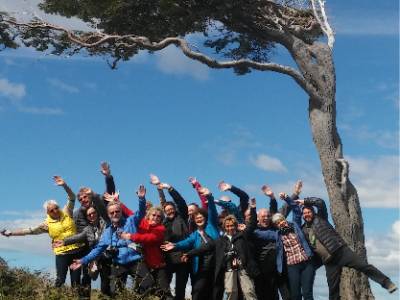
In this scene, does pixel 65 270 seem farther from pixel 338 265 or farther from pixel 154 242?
pixel 338 265

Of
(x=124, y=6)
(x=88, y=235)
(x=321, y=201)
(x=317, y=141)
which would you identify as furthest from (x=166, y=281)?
(x=124, y=6)

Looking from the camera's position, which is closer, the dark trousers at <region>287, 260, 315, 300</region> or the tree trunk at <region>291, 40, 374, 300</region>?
the dark trousers at <region>287, 260, 315, 300</region>

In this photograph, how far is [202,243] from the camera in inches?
392

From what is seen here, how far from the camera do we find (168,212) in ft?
34.2

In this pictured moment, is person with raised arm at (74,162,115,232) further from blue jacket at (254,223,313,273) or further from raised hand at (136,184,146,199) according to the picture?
blue jacket at (254,223,313,273)

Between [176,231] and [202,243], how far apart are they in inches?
21.7

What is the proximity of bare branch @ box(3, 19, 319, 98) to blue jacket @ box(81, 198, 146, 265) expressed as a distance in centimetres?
717

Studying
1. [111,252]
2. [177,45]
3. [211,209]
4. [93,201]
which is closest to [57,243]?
[93,201]

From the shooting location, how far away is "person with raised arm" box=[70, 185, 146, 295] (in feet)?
31.6

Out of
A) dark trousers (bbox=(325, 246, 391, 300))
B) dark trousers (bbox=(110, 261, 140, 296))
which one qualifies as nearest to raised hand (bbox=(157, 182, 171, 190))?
dark trousers (bbox=(110, 261, 140, 296))

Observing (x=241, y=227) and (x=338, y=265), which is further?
(x=338, y=265)

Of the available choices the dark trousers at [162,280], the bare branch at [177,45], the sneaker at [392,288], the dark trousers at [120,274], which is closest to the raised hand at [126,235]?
the dark trousers at [120,274]

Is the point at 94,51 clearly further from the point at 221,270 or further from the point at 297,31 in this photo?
the point at 221,270

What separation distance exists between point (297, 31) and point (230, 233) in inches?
347
